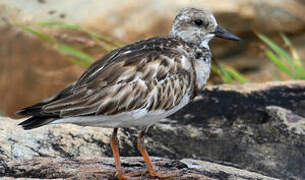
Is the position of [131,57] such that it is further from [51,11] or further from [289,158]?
[51,11]

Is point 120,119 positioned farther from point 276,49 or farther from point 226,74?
point 276,49

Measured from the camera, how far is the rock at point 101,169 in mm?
5586

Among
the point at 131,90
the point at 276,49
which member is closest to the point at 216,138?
the point at 131,90

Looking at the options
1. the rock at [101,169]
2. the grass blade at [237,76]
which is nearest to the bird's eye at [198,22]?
the rock at [101,169]

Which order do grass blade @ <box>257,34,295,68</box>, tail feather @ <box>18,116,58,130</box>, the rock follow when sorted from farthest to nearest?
grass blade @ <box>257,34,295,68</box>
the rock
tail feather @ <box>18,116,58,130</box>

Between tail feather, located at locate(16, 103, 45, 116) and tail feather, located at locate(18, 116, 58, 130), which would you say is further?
tail feather, located at locate(16, 103, 45, 116)

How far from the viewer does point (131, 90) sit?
17.4ft

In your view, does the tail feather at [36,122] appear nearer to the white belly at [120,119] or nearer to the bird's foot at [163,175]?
the white belly at [120,119]

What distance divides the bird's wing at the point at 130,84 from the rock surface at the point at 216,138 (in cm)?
97

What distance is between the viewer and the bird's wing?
5160 mm

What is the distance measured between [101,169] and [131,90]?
95cm

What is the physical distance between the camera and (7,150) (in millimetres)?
6312

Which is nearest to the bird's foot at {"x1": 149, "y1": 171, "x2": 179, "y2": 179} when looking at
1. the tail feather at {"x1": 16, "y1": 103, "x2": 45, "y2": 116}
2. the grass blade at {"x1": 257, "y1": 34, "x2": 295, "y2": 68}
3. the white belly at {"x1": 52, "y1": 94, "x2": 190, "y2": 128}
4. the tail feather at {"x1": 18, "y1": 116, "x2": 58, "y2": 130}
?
the white belly at {"x1": 52, "y1": 94, "x2": 190, "y2": 128}

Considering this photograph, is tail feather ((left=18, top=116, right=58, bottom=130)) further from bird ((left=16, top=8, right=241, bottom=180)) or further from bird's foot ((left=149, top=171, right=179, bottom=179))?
bird's foot ((left=149, top=171, right=179, bottom=179))
